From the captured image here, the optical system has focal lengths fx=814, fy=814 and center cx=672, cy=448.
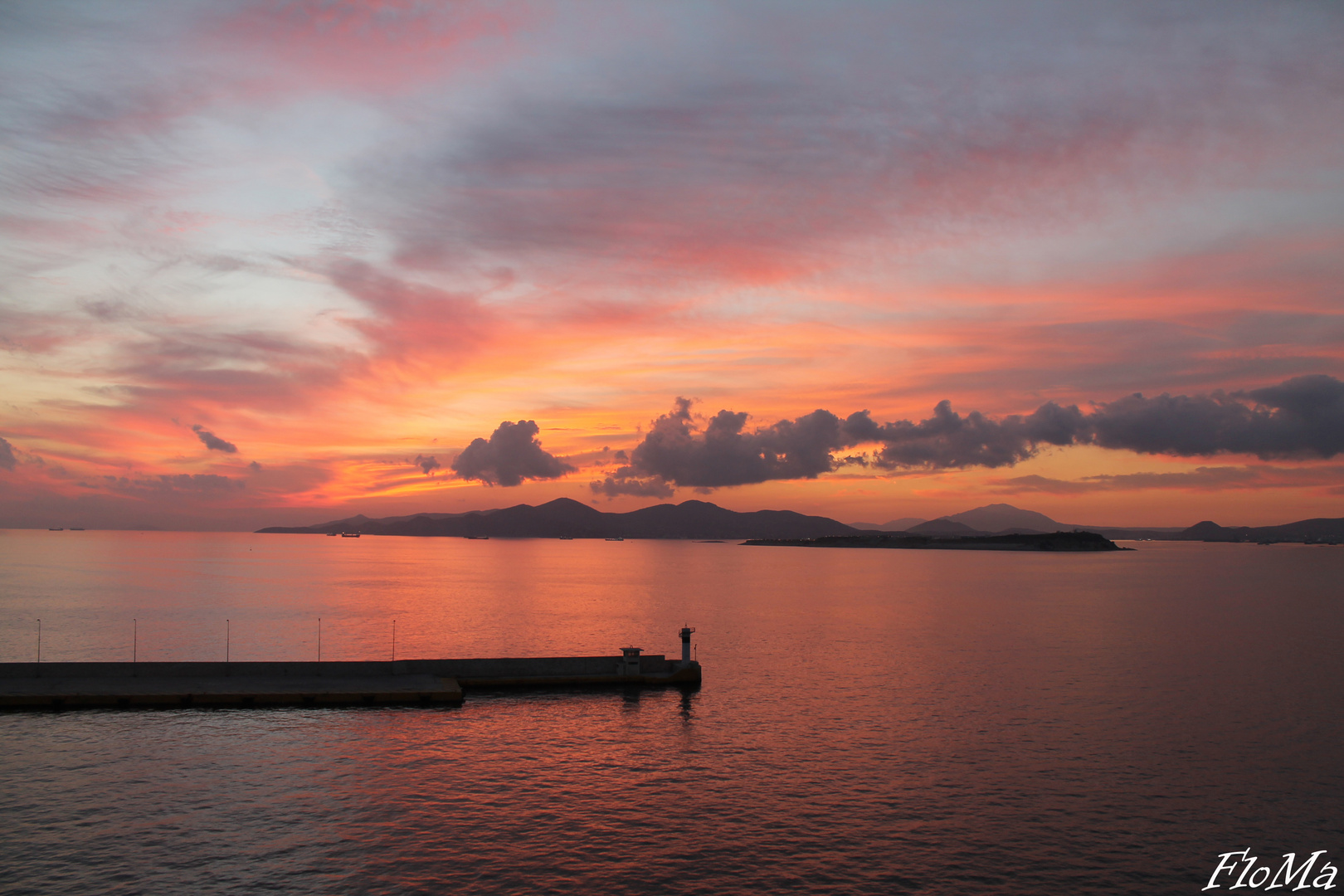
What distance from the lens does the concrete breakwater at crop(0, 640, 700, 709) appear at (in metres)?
43.3

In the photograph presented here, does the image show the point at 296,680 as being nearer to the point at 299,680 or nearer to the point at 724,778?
the point at 299,680

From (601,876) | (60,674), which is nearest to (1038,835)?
(601,876)

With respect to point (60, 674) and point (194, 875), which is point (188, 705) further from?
point (194, 875)

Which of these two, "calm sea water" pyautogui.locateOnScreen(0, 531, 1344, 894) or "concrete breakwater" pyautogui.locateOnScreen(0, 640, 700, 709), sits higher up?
"concrete breakwater" pyautogui.locateOnScreen(0, 640, 700, 709)

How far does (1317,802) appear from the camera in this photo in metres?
31.8

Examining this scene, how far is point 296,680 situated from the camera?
4784 cm

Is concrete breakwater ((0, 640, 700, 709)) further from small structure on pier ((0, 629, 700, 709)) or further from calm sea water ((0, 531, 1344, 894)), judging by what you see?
calm sea water ((0, 531, 1344, 894))

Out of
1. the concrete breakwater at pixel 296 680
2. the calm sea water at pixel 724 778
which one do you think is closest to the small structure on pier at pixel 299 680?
the concrete breakwater at pixel 296 680

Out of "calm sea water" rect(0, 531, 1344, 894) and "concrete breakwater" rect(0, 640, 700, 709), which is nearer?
"calm sea water" rect(0, 531, 1344, 894)

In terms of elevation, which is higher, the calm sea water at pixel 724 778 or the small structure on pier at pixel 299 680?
the small structure on pier at pixel 299 680

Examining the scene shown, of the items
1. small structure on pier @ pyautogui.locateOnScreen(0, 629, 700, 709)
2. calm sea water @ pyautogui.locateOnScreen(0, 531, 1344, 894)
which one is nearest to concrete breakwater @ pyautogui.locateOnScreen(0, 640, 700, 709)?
small structure on pier @ pyautogui.locateOnScreen(0, 629, 700, 709)

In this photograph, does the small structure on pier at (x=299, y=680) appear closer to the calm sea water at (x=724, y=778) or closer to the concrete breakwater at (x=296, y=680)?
the concrete breakwater at (x=296, y=680)

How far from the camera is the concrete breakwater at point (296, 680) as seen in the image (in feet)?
142

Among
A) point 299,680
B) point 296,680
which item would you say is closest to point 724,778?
point 299,680
